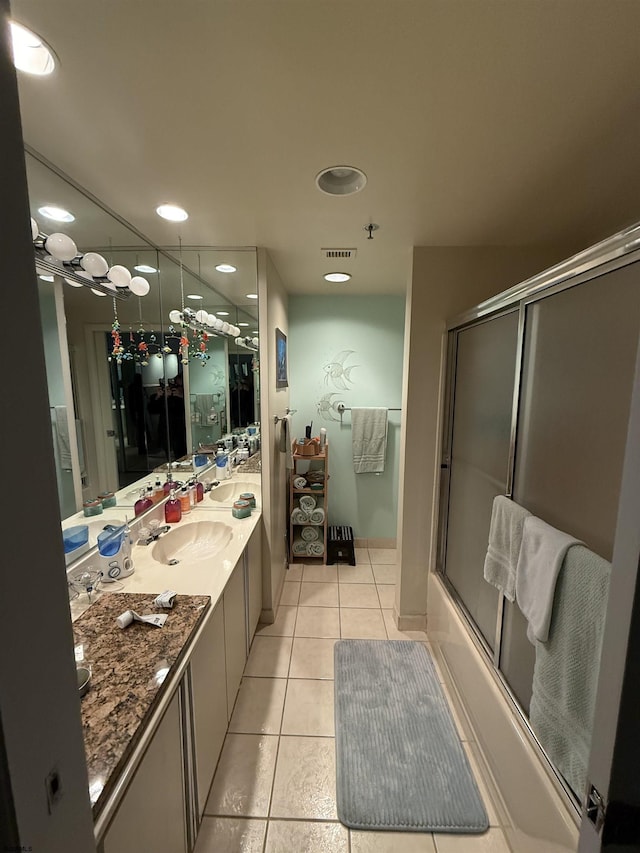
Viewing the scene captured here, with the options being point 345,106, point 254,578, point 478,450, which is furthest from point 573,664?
point 345,106

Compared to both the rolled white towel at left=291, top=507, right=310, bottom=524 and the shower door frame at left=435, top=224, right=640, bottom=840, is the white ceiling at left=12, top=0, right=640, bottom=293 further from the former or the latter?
the rolled white towel at left=291, top=507, right=310, bottom=524

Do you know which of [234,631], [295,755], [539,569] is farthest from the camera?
[234,631]

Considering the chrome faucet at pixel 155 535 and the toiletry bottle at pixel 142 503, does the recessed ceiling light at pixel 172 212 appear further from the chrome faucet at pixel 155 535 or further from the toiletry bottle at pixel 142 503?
the chrome faucet at pixel 155 535

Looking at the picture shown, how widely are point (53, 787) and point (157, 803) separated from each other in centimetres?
71

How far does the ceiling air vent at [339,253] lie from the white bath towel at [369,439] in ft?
4.37

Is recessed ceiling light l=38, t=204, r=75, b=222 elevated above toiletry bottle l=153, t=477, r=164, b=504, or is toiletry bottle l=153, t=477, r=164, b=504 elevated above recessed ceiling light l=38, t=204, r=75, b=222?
recessed ceiling light l=38, t=204, r=75, b=222

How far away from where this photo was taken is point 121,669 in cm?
91

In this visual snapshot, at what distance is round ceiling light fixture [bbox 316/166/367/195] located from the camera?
124 cm

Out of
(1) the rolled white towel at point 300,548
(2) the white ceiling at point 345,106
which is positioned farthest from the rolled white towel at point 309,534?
(2) the white ceiling at point 345,106

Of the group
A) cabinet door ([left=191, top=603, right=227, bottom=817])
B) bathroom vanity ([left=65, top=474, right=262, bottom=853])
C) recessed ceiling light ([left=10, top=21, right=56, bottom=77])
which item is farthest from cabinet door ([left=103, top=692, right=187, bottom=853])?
recessed ceiling light ([left=10, top=21, right=56, bottom=77])

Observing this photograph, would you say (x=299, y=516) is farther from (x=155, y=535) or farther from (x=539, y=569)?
(x=539, y=569)

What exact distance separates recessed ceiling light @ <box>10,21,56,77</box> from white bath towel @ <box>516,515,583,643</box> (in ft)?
5.96

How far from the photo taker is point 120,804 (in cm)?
73

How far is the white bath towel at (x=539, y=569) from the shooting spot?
1.02m
